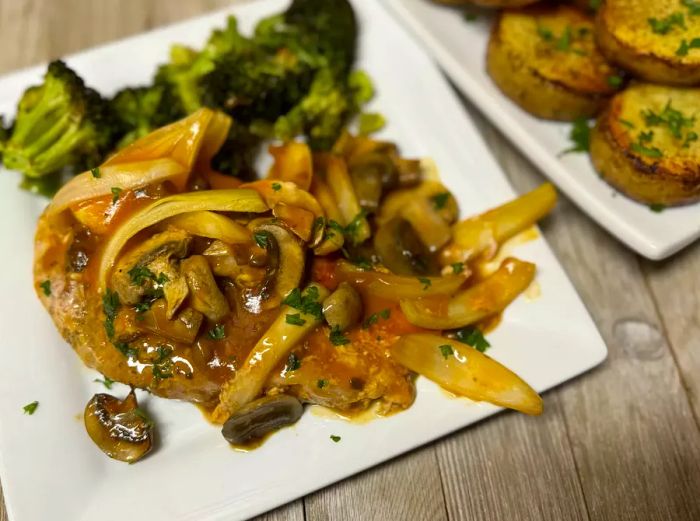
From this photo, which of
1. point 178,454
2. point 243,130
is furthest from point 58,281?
point 243,130

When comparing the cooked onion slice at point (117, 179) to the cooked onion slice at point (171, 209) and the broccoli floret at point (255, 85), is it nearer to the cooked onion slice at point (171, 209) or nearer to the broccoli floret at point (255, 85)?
the cooked onion slice at point (171, 209)

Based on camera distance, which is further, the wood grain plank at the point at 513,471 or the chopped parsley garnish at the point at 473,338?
the chopped parsley garnish at the point at 473,338

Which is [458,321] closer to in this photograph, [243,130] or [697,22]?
[243,130]

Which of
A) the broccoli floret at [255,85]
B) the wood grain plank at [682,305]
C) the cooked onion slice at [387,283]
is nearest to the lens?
the cooked onion slice at [387,283]

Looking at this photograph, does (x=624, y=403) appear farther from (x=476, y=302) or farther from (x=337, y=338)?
(x=337, y=338)

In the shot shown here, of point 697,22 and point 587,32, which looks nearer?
point 697,22

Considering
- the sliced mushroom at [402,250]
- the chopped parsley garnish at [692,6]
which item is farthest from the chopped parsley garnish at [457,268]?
the chopped parsley garnish at [692,6]

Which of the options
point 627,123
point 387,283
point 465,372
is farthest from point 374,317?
point 627,123
